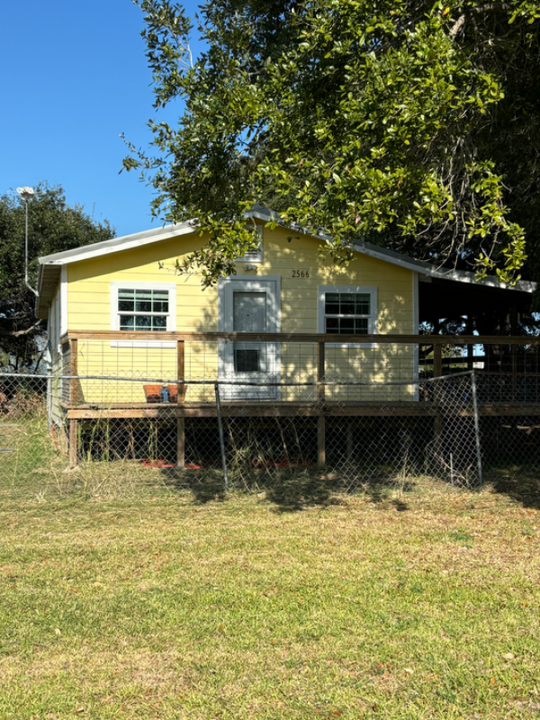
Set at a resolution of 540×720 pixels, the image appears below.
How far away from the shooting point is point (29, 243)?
88.0 ft

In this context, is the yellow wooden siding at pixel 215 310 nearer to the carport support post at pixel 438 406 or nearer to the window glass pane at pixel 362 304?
the window glass pane at pixel 362 304

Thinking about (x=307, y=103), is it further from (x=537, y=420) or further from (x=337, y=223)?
(x=537, y=420)

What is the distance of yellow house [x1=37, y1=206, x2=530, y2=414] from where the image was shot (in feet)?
38.4

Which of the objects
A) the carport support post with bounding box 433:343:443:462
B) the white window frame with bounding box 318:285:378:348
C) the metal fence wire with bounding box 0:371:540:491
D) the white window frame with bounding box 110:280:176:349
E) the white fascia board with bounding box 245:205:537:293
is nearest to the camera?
the metal fence wire with bounding box 0:371:540:491

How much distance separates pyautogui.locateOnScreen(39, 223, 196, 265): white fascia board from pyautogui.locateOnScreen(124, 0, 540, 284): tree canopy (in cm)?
362

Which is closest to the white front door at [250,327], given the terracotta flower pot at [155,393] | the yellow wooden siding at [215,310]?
the yellow wooden siding at [215,310]

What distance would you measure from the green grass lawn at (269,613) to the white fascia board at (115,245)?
17.0 feet

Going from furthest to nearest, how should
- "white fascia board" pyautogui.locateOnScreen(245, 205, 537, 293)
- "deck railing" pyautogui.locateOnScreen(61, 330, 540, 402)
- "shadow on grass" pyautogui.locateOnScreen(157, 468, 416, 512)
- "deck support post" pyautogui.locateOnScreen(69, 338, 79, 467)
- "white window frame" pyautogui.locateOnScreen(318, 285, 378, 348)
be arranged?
"white window frame" pyautogui.locateOnScreen(318, 285, 378, 348) < "white fascia board" pyautogui.locateOnScreen(245, 205, 537, 293) < "deck railing" pyautogui.locateOnScreen(61, 330, 540, 402) < "deck support post" pyautogui.locateOnScreen(69, 338, 79, 467) < "shadow on grass" pyautogui.locateOnScreen(157, 468, 416, 512)

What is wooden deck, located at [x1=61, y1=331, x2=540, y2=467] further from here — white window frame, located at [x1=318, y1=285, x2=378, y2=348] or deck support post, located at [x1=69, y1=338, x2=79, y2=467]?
white window frame, located at [x1=318, y1=285, x2=378, y2=348]

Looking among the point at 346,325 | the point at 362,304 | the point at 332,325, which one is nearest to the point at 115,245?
the point at 332,325

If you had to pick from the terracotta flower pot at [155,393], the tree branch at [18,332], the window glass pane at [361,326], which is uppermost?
the tree branch at [18,332]

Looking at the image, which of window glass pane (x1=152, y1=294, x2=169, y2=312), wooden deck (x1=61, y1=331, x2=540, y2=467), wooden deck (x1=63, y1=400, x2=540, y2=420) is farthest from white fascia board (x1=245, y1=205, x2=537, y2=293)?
wooden deck (x1=63, y1=400, x2=540, y2=420)

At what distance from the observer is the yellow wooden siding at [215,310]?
11719mm

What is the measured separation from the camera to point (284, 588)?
16.3 feet
